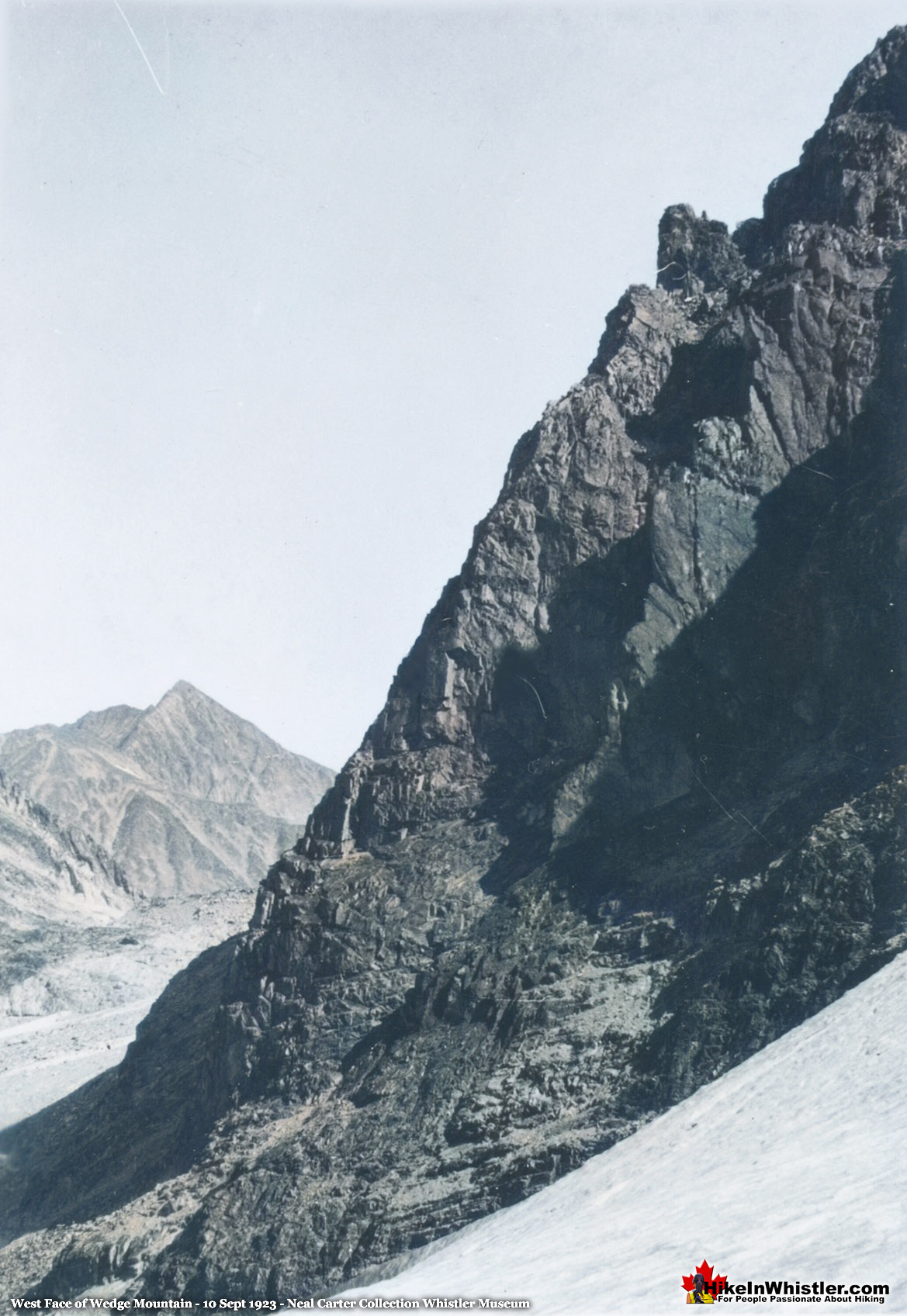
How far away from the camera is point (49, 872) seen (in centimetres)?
12162

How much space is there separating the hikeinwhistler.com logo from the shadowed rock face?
40.8ft

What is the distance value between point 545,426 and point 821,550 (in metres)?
14.6

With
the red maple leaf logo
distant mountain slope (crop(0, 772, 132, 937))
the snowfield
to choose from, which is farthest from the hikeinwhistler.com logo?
distant mountain slope (crop(0, 772, 132, 937))

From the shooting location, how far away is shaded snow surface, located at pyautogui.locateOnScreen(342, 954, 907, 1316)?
53.8ft

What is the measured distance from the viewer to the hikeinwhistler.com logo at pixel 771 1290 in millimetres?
13969

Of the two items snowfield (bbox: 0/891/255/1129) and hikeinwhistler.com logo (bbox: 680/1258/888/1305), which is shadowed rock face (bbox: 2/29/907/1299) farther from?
snowfield (bbox: 0/891/255/1129)

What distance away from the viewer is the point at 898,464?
1603 inches

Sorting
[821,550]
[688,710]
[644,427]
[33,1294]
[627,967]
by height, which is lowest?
[33,1294]

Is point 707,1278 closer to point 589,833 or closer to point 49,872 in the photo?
point 589,833

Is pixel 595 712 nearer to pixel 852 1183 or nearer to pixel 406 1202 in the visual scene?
pixel 406 1202

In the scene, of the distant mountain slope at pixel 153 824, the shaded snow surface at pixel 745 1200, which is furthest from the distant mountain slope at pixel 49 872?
the shaded snow surface at pixel 745 1200

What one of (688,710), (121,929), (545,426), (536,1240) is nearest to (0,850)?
(121,929)

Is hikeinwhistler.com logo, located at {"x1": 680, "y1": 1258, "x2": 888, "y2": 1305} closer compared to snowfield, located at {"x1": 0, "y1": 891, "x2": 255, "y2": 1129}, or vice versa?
hikeinwhistler.com logo, located at {"x1": 680, "y1": 1258, "x2": 888, "y2": 1305}

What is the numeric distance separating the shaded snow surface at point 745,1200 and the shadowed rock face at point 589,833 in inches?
75.1
